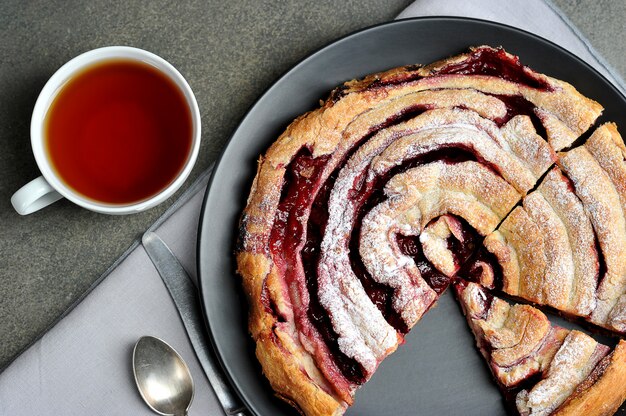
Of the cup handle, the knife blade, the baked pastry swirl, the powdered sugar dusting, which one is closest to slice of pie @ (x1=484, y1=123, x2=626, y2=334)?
the baked pastry swirl

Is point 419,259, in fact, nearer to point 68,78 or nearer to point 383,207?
point 383,207

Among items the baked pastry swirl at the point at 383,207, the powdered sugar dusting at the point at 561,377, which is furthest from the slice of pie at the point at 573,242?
the powdered sugar dusting at the point at 561,377

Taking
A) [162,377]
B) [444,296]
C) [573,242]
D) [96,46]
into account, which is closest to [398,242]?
[444,296]

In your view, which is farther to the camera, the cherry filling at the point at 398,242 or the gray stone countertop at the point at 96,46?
the gray stone countertop at the point at 96,46

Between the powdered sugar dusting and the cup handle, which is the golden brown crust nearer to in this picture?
the powdered sugar dusting

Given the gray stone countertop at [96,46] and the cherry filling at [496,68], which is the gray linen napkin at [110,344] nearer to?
the gray stone countertop at [96,46]

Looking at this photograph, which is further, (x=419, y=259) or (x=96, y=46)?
(x=96, y=46)

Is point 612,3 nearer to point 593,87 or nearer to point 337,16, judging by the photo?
point 593,87
